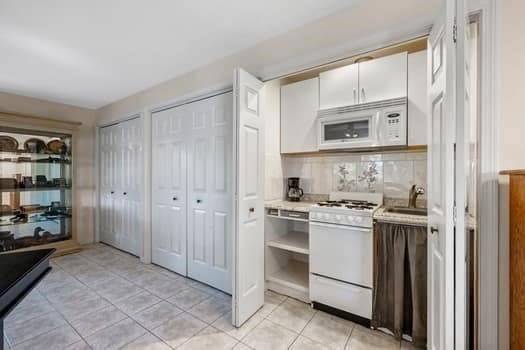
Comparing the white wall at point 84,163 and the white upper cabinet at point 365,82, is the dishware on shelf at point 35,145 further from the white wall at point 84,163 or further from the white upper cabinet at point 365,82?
the white upper cabinet at point 365,82

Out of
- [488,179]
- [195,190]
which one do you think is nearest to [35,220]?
[195,190]

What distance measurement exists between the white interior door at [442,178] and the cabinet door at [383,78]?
56cm

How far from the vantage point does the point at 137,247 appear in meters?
3.30

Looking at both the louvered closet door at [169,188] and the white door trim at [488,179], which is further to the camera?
the louvered closet door at [169,188]

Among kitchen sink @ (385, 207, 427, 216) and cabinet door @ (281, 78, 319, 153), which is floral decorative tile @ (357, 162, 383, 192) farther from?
cabinet door @ (281, 78, 319, 153)

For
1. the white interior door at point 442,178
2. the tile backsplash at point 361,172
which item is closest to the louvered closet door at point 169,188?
the tile backsplash at point 361,172

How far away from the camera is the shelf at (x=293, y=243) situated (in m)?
2.18

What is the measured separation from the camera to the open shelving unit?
2.17 m

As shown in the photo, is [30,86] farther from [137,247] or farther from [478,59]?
[478,59]

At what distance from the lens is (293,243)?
2311mm

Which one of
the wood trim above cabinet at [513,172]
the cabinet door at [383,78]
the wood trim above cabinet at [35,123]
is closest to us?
the wood trim above cabinet at [513,172]

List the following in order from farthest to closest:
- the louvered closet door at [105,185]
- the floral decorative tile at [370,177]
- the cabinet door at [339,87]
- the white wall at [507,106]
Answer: the louvered closet door at [105,185] < the floral decorative tile at [370,177] < the cabinet door at [339,87] < the white wall at [507,106]

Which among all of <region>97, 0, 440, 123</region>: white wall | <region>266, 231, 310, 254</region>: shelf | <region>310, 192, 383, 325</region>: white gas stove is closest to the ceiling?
<region>97, 0, 440, 123</region>: white wall

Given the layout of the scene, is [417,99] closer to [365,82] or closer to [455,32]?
[365,82]
